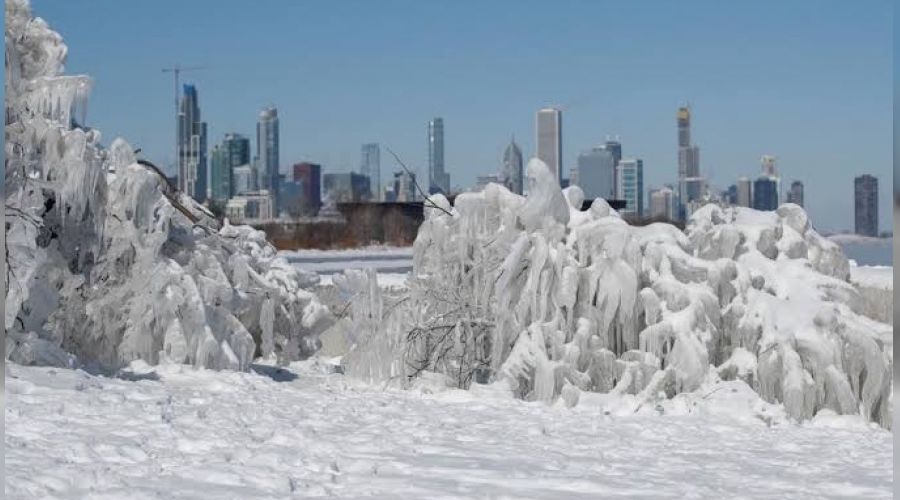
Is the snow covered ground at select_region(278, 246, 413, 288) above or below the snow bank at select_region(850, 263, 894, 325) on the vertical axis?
above

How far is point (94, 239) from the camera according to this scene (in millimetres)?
12070

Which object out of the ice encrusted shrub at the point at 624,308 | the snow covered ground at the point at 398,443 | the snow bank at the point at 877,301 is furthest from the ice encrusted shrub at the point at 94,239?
the snow bank at the point at 877,301

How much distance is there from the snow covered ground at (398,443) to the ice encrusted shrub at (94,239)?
604mm

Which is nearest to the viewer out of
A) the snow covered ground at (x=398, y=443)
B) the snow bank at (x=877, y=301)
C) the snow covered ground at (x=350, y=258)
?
the snow covered ground at (x=398, y=443)

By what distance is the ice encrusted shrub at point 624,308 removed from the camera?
10.9 m

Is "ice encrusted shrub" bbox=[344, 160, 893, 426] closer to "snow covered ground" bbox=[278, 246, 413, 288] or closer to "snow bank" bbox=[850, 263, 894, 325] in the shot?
"snow bank" bbox=[850, 263, 894, 325]

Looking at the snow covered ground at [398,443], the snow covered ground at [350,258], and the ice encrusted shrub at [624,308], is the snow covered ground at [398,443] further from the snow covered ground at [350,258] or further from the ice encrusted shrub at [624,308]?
the snow covered ground at [350,258]

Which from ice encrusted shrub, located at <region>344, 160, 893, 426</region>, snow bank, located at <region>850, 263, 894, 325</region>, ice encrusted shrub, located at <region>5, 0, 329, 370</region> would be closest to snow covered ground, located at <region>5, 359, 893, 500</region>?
ice encrusted shrub, located at <region>344, 160, 893, 426</region>

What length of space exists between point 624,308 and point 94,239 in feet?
17.7

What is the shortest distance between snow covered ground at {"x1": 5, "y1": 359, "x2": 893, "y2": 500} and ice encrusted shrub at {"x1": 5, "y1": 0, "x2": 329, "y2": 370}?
0.60 m

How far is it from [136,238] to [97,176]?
74 centimetres

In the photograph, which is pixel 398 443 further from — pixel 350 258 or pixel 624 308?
pixel 350 258

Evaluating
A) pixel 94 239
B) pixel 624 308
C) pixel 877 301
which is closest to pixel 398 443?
pixel 624 308

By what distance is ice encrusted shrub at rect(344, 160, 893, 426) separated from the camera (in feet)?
35.7
